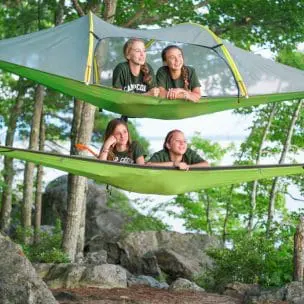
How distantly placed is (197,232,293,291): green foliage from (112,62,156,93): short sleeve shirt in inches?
124

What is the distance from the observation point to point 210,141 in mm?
11570

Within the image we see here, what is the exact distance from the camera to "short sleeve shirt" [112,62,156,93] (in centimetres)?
473

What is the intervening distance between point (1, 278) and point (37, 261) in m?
2.68

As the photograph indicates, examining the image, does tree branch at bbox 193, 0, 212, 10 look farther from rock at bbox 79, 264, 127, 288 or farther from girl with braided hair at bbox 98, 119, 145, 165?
girl with braided hair at bbox 98, 119, 145, 165

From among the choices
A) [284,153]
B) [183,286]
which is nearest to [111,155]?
[183,286]

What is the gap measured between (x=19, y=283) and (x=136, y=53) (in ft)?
6.37

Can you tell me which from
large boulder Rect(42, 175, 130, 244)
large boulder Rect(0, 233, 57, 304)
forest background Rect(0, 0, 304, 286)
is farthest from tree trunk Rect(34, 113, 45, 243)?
large boulder Rect(0, 233, 57, 304)

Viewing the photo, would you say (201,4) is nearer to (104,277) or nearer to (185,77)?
(104,277)

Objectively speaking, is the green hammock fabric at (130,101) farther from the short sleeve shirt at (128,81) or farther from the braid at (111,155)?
the braid at (111,155)

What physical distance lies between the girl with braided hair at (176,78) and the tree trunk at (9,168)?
241 inches

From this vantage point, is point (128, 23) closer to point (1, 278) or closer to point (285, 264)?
point (285, 264)

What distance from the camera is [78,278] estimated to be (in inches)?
282

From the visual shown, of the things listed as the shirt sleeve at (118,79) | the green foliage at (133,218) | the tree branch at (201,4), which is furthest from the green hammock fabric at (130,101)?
the green foliage at (133,218)

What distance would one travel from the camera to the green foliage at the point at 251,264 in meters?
7.43
